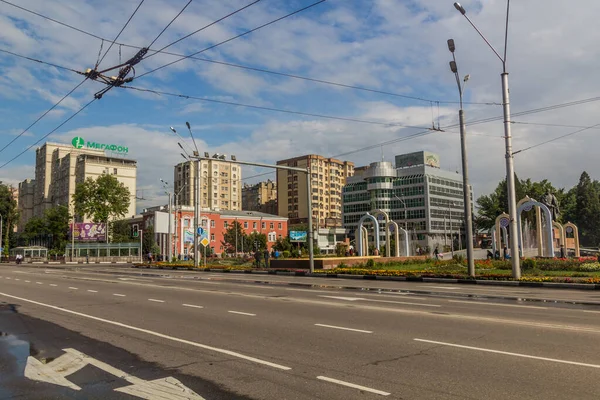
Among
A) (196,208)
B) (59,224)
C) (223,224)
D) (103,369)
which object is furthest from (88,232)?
(103,369)

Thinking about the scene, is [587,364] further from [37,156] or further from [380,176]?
[37,156]

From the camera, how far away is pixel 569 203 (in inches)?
4082

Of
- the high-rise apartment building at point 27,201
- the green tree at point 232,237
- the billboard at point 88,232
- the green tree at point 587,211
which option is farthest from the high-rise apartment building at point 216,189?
the green tree at point 587,211

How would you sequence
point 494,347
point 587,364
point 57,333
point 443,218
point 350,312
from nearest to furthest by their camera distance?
point 587,364 < point 494,347 < point 57,333 < point 350,312 < point 443,218

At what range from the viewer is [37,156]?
482 ft

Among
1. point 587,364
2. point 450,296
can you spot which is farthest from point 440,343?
point 450,296

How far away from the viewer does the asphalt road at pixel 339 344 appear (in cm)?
557

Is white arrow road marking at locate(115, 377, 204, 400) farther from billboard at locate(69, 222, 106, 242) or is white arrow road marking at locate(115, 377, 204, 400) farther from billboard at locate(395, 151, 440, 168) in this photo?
billboard at locate(395, 151, 440, 168)

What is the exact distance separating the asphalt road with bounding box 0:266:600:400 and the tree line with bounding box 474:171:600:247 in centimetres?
7668

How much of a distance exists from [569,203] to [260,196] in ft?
345

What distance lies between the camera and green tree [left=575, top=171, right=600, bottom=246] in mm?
95938

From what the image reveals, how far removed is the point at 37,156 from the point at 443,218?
120004 mm

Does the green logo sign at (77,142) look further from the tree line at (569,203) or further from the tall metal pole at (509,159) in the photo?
the tall metal pole at (509,159)

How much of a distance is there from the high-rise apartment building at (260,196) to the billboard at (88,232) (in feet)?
319
